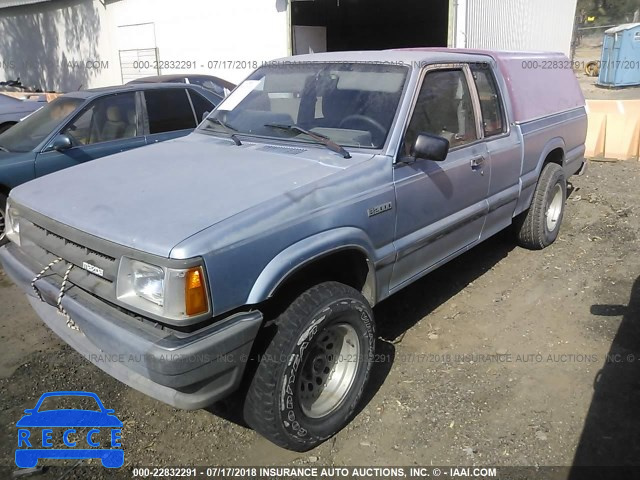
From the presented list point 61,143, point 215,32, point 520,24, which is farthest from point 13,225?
point 215,32

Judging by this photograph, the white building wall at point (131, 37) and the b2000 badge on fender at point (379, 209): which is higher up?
the white building wall at point (131, 37)

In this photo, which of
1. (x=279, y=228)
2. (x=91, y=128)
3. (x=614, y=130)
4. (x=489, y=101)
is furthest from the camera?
(x=614, y=130)

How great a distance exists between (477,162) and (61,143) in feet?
13.4

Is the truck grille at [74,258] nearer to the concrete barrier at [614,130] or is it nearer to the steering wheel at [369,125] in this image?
the steering wheel at [369,125]

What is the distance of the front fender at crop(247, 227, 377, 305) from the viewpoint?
2.39m

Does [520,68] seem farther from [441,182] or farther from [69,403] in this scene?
[69,403]

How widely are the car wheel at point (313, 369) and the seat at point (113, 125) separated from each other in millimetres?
4063

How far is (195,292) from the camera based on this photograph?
2.19m

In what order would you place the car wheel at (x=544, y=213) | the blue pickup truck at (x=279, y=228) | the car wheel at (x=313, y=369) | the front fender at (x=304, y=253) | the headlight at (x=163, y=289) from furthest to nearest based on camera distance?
the car wheel at (x=544, y=213) → the car wheel at (x=313, y=369) → the front fender at (x=304, y=253) → the blue pickup truck at (x=279, y=228) → the headlight at (x=163, y=289)

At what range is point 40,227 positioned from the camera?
2.87 meters

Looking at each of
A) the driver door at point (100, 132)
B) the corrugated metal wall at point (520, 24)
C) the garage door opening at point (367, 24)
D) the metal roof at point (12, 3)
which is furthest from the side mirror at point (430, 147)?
the metal roof at point (12, 3)

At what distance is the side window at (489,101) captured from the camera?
13.3 ft

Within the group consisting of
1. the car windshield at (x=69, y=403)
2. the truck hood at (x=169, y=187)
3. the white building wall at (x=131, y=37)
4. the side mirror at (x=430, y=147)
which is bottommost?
the car windshield at (x=69, y=403)

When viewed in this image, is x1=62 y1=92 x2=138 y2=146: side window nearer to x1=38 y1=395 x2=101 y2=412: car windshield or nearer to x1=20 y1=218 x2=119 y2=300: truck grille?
x1=20 y1=218 x2=119 y2=300: truck grille
